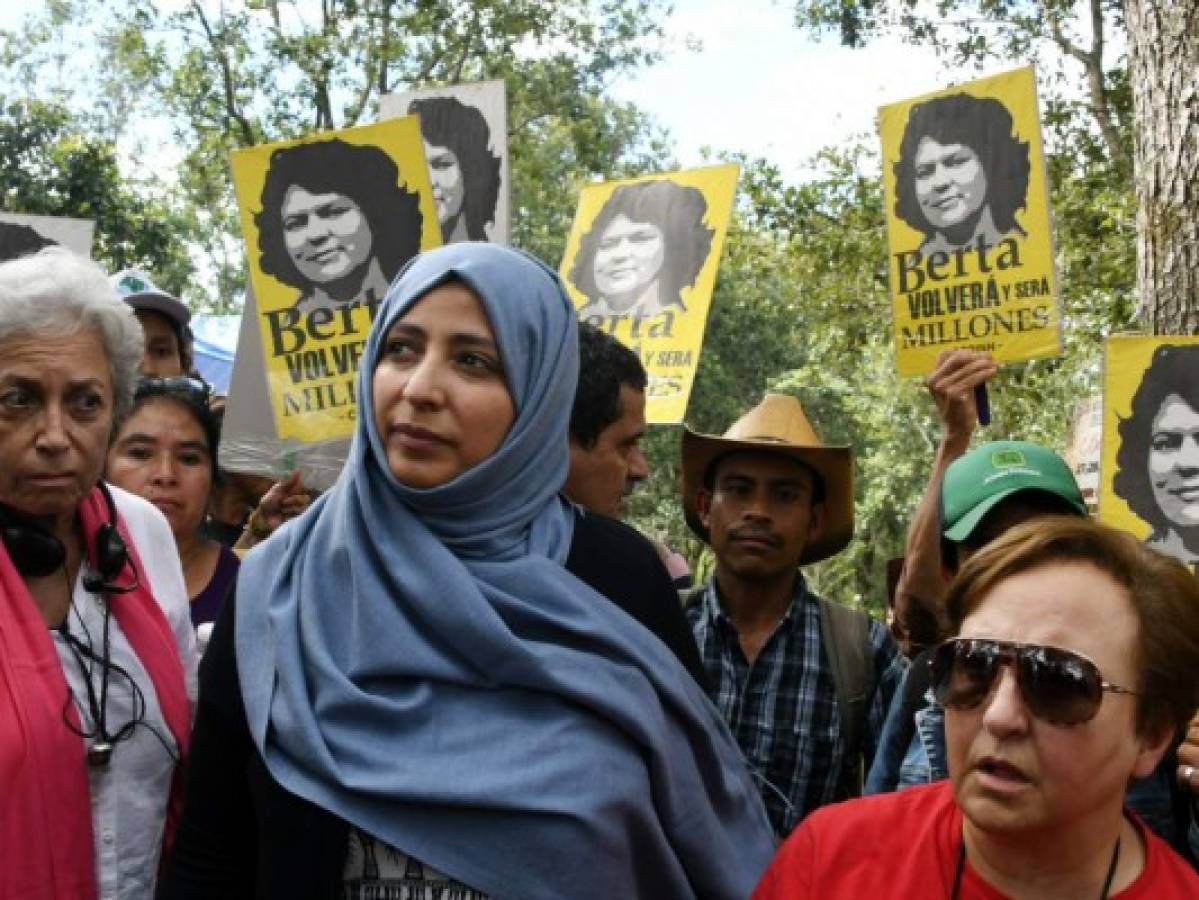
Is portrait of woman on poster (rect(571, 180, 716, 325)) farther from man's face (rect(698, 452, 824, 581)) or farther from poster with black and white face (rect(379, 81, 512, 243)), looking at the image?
man's face (rect(698, 452, 824, 581))

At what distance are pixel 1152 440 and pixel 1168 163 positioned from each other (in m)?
1.45

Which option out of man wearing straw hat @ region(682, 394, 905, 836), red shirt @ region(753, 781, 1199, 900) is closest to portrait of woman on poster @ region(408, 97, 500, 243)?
man wearing straw hat @ region(682, 394, 905, 836)

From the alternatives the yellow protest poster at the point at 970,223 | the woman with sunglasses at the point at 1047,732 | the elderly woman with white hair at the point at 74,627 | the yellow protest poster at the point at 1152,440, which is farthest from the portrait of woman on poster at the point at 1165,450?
the elderly woman with white hair at the point at 74,627

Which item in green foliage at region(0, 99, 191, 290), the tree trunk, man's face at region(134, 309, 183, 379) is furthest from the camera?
green foliage at region(0, 99, 191, 290)

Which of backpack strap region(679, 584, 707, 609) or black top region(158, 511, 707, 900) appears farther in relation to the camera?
backpack strap region(679, 584, 707, 609)

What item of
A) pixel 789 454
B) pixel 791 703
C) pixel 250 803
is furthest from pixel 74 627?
pixel 789 454

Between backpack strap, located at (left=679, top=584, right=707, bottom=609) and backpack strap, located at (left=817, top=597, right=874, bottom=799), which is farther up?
backpack strap, located at (left=679, top=584, right=707, bottom=609)

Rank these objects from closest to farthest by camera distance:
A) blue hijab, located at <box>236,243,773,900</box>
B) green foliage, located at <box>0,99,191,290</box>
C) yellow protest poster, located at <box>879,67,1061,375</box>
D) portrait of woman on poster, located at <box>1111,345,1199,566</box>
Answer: blue hijab, located at <box>236,243,773,900</box>, portrait of woman on poster, located at <box>1111,345,1199,566</box>, yellow protest poster, located at <box>879,67,1061,375</box>, green foliage, located at <box>0,99,191,290</box>

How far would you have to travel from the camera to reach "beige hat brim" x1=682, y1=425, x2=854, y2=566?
3682 mm

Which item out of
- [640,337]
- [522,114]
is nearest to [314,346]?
[640,337]

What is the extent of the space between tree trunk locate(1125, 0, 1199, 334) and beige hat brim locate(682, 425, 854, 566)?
2138mm

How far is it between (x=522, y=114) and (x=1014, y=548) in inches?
724

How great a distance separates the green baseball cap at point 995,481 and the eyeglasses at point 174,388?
1.83 m

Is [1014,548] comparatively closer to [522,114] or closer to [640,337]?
[640,337]
